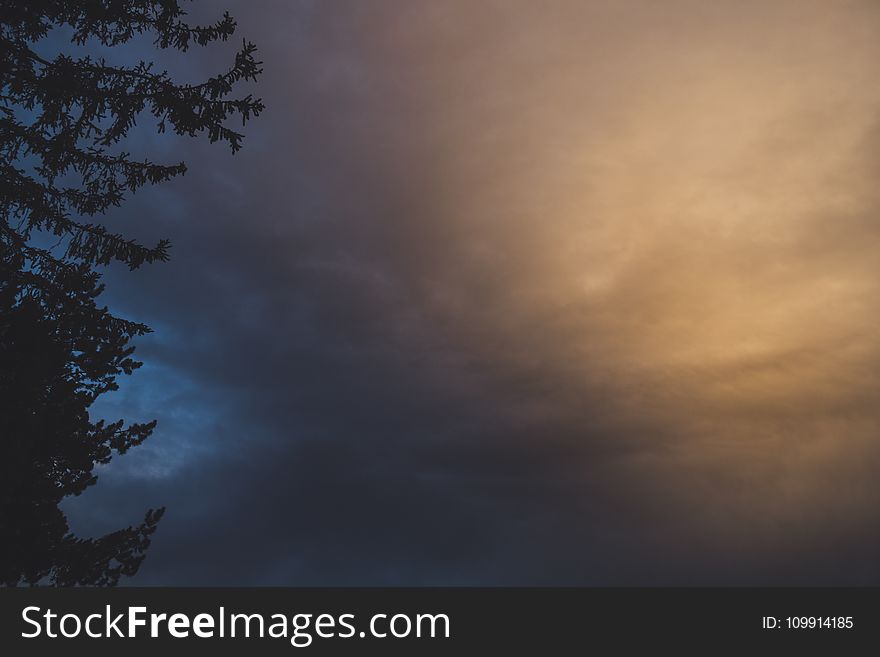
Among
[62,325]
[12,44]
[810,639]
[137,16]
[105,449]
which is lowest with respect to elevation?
[810,639]

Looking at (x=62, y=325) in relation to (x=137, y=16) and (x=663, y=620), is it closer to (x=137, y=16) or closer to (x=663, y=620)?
(x=137, y=16)

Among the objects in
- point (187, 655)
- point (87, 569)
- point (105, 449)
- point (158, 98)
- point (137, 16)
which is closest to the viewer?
point (187, 655)

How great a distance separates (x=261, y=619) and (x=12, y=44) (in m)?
11.1

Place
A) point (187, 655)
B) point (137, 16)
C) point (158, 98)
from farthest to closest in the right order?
point (137, 16) → point (158, 98) → point (187, 655)

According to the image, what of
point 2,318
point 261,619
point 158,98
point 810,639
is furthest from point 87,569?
point 810,639

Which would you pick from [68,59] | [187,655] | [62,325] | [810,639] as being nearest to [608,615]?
[810,639]

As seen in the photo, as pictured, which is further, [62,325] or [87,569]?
[87,569]

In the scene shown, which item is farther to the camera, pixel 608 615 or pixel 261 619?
pixel 608 615

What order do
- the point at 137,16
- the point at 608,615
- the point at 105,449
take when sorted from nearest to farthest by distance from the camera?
the point at 608,615 → the point at 137,16 → the point at 105,449

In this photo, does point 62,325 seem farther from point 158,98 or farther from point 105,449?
point 105,449

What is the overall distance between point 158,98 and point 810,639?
14681mm

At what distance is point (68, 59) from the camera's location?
12.6 meters

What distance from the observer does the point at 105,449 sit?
1788cm

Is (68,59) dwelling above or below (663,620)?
above
